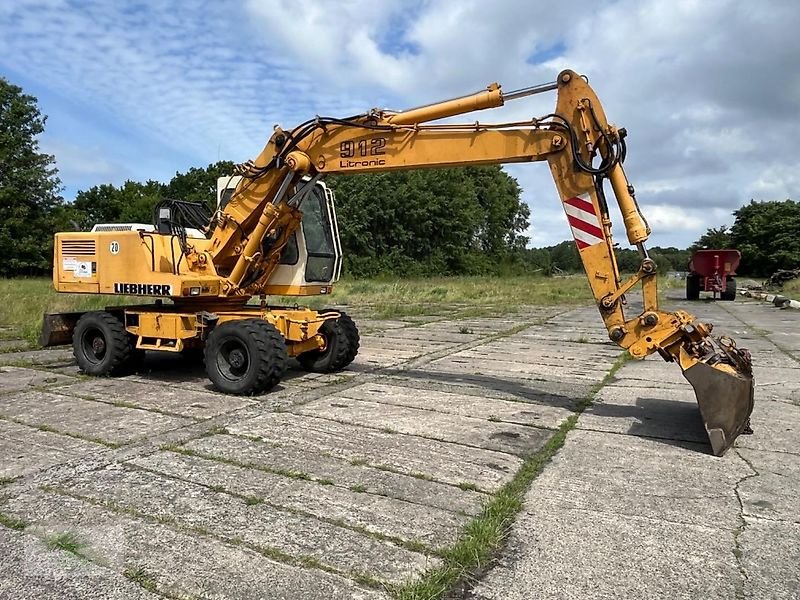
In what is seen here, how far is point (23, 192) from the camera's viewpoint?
141ft

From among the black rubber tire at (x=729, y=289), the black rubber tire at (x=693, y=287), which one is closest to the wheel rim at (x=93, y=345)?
the black rubber tire at (x=693, y=287)

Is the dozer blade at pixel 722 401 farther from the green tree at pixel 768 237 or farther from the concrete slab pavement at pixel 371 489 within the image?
the green tree at pixel 768 237

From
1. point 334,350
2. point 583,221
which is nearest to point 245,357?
point 334,350

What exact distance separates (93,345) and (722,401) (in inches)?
285

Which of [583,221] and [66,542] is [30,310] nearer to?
[66,542]

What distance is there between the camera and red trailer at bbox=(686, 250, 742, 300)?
23.9 m

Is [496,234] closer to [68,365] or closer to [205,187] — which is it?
[205,187]

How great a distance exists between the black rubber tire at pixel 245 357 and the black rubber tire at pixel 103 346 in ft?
4.84

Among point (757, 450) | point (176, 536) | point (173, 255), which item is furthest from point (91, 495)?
point (757, 450)

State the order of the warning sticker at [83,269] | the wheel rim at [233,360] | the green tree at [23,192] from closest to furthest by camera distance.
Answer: the wheel rim at [233,360]
the warning sticker at [83,269]
the green tree at [23,192]

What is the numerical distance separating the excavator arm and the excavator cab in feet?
0.91

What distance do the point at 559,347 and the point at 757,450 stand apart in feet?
20.9

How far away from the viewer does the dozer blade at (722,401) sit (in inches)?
197

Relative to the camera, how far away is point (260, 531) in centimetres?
350
